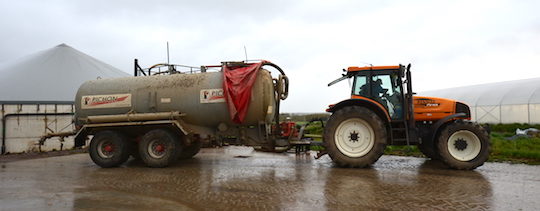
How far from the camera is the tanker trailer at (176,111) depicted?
9062mm

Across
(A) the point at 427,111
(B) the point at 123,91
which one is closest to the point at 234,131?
(B) the point at 123,91

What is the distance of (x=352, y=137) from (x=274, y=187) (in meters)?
2.89

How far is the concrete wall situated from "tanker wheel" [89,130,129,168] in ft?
16.3

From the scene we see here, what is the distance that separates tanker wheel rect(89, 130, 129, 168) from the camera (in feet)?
31.3

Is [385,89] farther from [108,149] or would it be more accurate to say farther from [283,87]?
[108,149]

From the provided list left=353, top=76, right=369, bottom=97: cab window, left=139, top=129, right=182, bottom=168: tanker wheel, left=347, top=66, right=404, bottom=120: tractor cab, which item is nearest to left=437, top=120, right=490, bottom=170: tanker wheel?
left=347, top=66, right=404, bottom=120: tractor cab

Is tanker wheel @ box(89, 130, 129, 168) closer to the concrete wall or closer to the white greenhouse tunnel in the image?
the concrete wall

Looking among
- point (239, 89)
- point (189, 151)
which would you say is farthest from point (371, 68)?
point (189, 151)

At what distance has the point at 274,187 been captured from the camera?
657 cm

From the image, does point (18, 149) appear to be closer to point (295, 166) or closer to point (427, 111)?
point (295, 166)

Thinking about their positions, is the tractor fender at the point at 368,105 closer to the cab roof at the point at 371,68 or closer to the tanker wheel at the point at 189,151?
the cab roof at the point at 371,68

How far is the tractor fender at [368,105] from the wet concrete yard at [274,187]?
1344 millimetres

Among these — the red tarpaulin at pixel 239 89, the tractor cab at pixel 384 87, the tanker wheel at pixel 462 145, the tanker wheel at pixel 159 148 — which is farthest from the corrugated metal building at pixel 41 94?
the tanker wheel at pixel 462 145

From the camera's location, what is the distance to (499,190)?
605cm
